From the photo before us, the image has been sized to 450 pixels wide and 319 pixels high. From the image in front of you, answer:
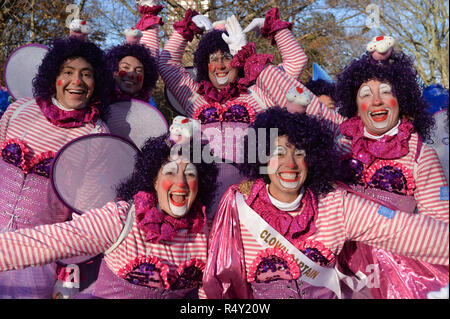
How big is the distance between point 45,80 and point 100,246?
1522mm

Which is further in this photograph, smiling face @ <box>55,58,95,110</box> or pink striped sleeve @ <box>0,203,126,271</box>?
smiling face @ <box>55,58,95,110</box>

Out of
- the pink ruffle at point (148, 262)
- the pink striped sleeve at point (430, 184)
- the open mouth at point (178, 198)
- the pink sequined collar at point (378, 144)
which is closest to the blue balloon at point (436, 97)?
the pink sequined collar at point (378, 144)

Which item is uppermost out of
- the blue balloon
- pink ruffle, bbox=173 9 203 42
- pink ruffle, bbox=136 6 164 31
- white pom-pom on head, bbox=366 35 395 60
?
pink ruffle, bbox=136 6 164 31

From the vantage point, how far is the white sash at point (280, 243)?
2.76m

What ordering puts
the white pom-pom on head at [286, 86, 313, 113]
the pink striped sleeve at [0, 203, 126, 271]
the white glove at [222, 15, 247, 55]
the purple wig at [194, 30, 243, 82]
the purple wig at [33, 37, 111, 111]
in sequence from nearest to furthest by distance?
the pink striped sleeve at [0, 203, 126, 271], the white pom-pom on head at [286, 86, 313, 113], the purple wig at [33, 37, 111, 111], the white glove at [222, 15, 247, 55], the purple wig at [194, 30, 243, 82]

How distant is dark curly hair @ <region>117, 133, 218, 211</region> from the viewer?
2.90 meters

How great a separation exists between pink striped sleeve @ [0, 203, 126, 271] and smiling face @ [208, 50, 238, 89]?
183cm

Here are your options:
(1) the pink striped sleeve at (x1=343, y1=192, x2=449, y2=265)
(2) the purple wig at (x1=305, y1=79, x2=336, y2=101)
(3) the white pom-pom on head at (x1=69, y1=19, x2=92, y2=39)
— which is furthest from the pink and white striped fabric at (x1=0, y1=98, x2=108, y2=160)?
(2) the purple wig at (x1=305, y1=79, x2=336, y2=101)

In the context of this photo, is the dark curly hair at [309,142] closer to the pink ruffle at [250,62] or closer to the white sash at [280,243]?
the white sash at [280,243]

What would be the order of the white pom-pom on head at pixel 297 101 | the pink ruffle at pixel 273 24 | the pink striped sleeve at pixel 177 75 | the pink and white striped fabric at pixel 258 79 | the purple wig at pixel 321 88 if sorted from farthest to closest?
the purple wig at pixel 321 88
the pink striped sleeve at pixel 177 75
the pink ruffle at pixel 273 24
the pink and white striped fabric at pixel 258 79
the white pom-pom on head at pixel 297 101

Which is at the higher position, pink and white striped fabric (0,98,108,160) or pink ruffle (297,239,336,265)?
pink and white striped fabric (0,98,108,160)

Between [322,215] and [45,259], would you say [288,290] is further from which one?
[45,259]

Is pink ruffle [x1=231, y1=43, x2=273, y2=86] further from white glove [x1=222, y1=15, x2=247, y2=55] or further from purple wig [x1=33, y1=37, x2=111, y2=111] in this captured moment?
purple wig [x1=33, y1=37, x2=111, y2=111]

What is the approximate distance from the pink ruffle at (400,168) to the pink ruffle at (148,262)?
4.69 feet
